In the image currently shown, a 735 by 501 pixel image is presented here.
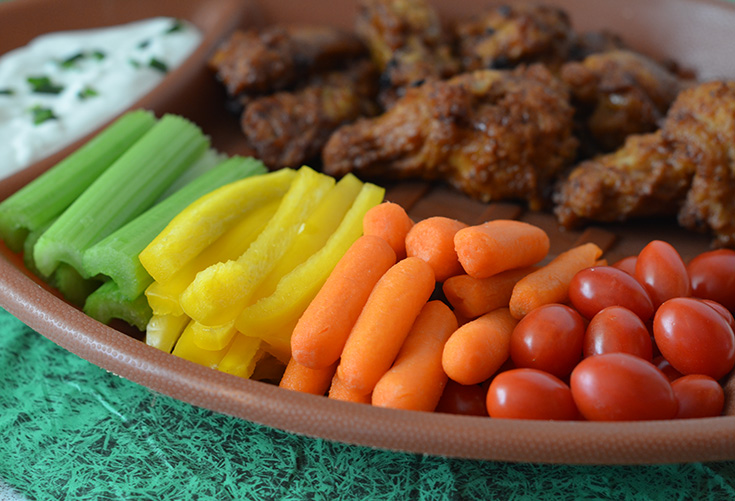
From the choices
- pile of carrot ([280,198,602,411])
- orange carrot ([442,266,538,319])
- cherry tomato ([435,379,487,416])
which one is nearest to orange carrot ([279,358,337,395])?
pile of carrot ([280,198,602,411])

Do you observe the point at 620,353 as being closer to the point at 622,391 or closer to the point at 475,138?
the point at 622,391

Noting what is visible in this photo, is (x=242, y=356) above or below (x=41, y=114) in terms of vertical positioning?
below

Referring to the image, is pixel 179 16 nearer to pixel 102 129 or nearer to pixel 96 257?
pixel 102 129

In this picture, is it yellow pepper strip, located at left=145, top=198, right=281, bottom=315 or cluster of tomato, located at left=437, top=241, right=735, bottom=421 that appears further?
yellow pepper strip, located at left=145, top=198, right=281, bottom=315

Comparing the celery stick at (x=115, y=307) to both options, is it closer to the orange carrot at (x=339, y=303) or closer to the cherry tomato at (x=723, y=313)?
the orange carrot at (x=339, y=303)

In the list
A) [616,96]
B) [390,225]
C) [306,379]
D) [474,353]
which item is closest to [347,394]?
[306,379]

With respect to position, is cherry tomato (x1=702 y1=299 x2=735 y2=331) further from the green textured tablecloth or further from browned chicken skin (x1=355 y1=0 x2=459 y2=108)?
browned chicken skin (x1=355 y1=0 x2=459 y2=108)
